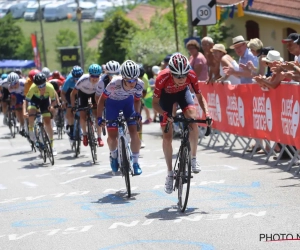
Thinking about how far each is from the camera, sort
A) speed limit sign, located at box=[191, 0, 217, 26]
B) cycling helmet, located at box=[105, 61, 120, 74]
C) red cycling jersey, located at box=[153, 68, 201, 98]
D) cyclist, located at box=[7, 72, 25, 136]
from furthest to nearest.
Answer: cyclist, located at box=[7, 72, 25, 136] → speed limit sign, located at box=[191, 0, 217, 26] → cycling helmet, located at box=[105, 61, 120, 74] → red cycling jersey, located at box=[153, 68, 201, 98]

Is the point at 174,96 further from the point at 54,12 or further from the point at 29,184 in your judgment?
the point at 54,12

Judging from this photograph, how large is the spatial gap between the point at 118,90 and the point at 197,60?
253 inches

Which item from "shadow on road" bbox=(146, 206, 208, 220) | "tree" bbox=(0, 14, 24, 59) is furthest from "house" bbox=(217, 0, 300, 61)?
"tree" bbox=(0, 14, 24, 59)

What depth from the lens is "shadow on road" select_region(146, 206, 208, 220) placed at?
33.1ft

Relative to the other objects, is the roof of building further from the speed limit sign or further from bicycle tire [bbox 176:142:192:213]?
bicycle tire [bbox 176:142:192:213]

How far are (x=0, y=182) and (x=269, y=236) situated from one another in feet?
23.5

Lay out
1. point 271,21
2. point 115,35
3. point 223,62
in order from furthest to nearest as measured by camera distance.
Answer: point 115,35 < point 271,21 < point 223,62

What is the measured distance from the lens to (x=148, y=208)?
10.8 m

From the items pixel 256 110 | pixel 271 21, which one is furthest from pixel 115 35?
pixel 256 110

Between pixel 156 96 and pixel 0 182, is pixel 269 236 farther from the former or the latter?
pixel 0 182

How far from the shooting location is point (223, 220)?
9633 millimetres

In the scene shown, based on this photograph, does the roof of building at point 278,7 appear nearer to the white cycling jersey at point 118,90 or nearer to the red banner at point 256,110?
the red banner at point 256,110

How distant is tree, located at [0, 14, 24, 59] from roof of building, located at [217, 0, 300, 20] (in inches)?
2841

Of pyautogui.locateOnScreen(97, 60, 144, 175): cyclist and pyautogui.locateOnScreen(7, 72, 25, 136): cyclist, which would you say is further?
pyautogui.locateOnScreen(7, 72, 25, 136): cyclist
